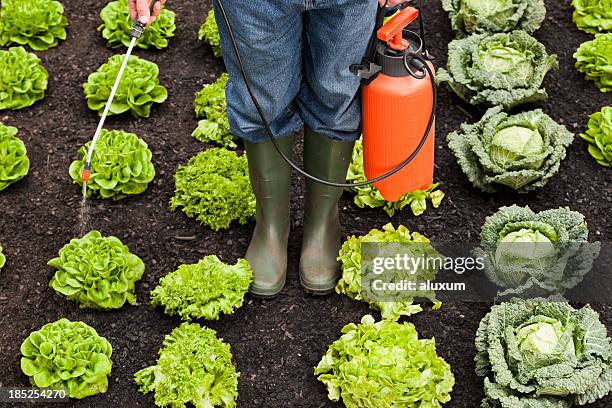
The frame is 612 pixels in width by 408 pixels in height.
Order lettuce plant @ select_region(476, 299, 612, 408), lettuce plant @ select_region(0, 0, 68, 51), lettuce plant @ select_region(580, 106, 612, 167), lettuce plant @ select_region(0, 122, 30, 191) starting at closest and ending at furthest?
lettuce plant @ select_region(476, 299, 612, 408) → lettuce plant @ select_region(0, 122, 30, 191) → lettuce plant @ select_region(580, 106, 612, 167) → lettuce plant @ select_region(0, 0, 68, 51)

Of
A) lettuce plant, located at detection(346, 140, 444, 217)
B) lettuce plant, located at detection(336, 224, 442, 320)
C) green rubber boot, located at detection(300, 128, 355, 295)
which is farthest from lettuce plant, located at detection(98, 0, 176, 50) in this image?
lettuce plant, located at detection(336, 224, 442, 320)

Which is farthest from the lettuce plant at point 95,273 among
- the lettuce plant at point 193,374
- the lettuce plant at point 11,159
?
the lettuce plant at point 11,159

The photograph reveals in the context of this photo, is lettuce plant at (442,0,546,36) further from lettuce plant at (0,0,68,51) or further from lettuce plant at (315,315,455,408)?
lettuce plant at (0,0,68,51)

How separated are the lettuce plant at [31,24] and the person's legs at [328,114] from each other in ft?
7.56

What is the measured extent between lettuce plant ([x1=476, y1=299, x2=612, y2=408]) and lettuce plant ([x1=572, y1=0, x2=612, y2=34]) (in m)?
2.28

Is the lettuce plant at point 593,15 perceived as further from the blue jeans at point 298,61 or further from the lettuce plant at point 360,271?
the blue jeans at point 298,61

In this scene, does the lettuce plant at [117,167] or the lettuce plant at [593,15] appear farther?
the lettuce plant at [593,15]

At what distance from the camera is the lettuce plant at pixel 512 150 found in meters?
4.23

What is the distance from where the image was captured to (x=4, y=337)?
3775 millimetres

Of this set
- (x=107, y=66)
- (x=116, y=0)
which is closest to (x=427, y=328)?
(x=107, y=66)

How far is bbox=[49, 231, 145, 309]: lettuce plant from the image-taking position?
3746 millimetres

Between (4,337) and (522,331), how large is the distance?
86.9 inches

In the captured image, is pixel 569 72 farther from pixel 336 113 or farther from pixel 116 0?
pixel 116 0

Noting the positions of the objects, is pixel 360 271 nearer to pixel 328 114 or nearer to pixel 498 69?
pixel 328 114
